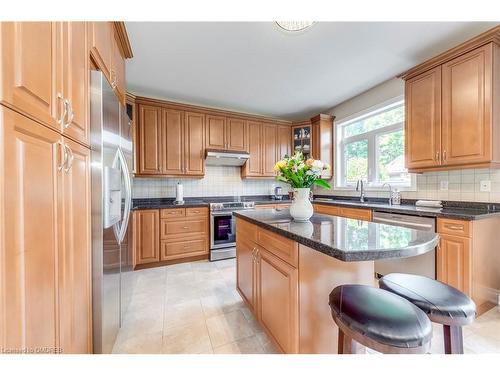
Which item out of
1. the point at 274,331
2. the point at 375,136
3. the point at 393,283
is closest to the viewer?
the point at 393,283

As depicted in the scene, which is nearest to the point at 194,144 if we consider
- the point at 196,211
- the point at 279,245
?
the point at 196,211

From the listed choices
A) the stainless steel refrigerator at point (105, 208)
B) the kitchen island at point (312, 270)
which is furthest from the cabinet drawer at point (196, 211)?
the kitchen island at point (312, 270)

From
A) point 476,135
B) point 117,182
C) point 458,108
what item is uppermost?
point 458,108

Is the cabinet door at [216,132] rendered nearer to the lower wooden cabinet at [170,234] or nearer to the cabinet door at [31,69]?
the lower wooden cabinet at [170,234]

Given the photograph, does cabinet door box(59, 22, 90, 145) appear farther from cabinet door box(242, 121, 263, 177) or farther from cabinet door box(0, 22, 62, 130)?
cabinet door box(242, 121, 263, 177)

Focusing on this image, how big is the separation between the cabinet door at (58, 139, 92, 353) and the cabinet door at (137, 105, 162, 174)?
7.01 ft

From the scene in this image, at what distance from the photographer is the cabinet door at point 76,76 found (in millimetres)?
907

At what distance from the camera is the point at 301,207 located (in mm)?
1517

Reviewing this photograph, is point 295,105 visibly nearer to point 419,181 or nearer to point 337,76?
point 337,76
